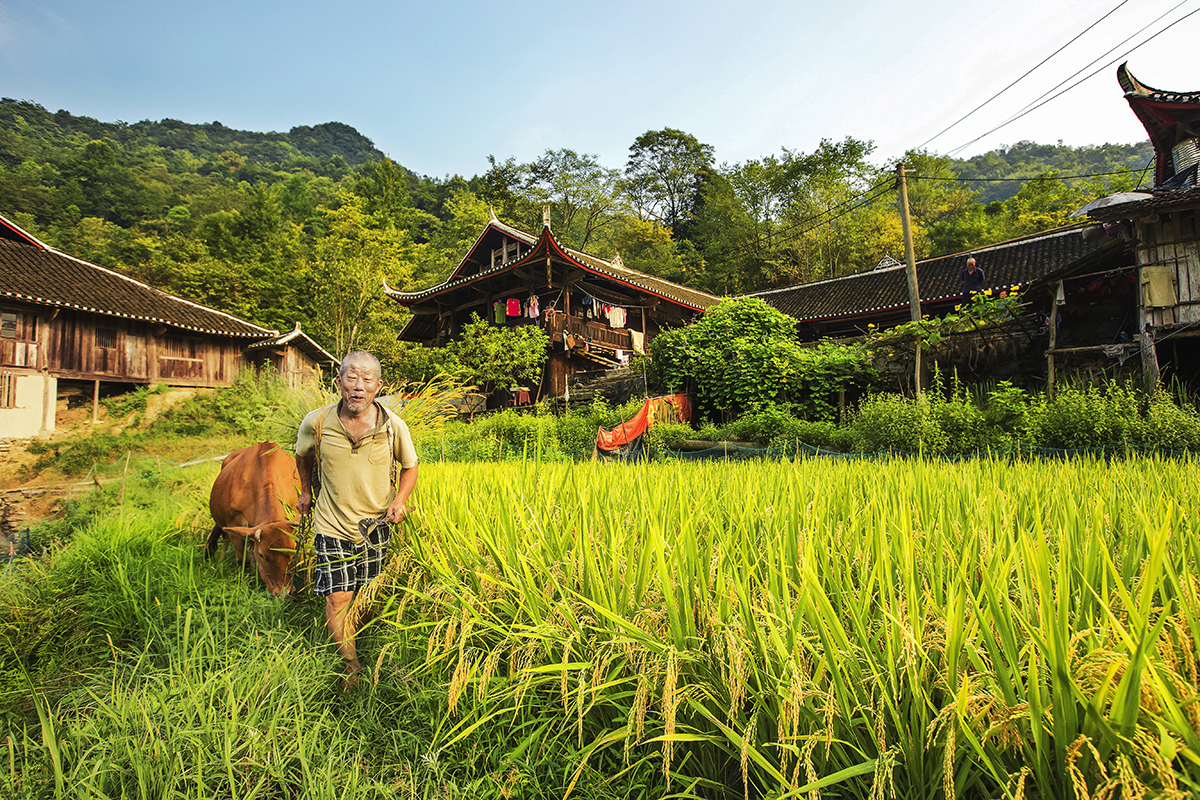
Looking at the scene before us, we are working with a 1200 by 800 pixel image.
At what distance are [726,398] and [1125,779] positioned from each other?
10.2 meters

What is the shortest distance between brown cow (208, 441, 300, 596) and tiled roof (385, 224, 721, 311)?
11.0 meters

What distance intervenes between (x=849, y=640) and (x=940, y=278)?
18.2m

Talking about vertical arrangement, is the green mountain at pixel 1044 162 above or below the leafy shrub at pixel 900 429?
above

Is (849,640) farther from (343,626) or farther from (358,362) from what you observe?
(358,362)

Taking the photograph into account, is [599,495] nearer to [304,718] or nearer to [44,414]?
[304,718]

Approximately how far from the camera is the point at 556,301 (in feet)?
52.9

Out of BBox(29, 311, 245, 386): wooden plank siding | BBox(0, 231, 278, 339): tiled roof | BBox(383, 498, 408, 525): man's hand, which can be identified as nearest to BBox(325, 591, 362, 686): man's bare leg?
BBox(383, 498, 408, 525): man's hand

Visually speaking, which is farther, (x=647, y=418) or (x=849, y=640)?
(x=647, y=418)

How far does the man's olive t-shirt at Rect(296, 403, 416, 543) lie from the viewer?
270 cm

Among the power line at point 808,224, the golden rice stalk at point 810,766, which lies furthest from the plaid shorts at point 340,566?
the power line at point 808,224

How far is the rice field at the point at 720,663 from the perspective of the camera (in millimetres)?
995

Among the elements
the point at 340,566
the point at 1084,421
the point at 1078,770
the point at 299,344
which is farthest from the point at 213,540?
the point at 299,344

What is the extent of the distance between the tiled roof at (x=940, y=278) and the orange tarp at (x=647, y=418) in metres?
8.10

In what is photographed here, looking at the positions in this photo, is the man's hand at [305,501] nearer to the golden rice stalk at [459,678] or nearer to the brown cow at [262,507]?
the brown cow at [262,507]
